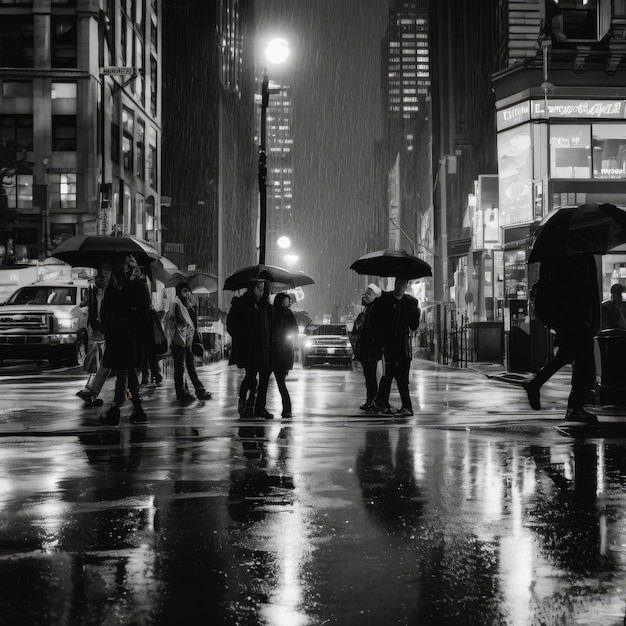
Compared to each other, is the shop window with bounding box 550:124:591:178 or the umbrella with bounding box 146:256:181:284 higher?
the shop window with bounding box 550:124:591:178

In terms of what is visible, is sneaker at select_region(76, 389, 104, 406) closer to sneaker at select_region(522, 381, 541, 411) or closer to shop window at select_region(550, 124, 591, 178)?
sneaker at select_region(522, 381, 541, 411)

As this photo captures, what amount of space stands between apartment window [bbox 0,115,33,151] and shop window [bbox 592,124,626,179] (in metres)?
35.2

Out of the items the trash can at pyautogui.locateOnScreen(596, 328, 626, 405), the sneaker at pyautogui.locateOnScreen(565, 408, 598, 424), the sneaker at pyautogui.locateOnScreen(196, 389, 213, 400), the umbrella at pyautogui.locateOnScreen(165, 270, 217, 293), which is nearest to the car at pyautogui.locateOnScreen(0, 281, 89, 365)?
the umbrella at pyautogui.locateOnScreen(165, 270, 217, 293)

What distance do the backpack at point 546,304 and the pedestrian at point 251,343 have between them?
3.42 metres

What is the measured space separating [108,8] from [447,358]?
38.1 metres

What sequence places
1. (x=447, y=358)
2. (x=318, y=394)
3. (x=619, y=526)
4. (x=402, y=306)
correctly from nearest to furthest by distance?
(x=619, y=526), (x=402, y=306), (x=318, y=394), (x=447, y=358)

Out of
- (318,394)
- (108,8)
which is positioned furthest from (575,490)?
(108,8)

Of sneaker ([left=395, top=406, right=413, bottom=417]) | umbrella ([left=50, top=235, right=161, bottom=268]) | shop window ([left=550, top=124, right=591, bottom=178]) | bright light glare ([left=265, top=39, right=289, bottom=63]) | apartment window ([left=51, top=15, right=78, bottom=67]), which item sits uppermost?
apartment window ([left=51, top=15, right=78, bottom=67])

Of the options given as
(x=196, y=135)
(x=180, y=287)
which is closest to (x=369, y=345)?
(x=180, y=287)

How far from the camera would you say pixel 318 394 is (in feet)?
52.1

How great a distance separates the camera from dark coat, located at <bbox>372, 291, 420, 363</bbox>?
11.5 m

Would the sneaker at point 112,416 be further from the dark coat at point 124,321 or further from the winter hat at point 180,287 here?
the winter hat at point 180,287

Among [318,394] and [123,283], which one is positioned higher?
[123,283]

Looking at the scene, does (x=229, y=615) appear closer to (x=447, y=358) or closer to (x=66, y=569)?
(x=66, y=569)
